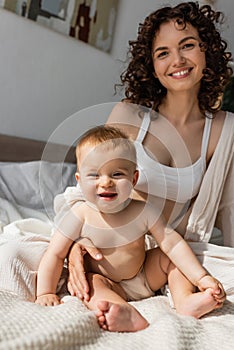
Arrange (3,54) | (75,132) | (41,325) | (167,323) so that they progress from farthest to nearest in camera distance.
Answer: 1. (3,54)
2. (75,132)
3. (167,323)
4. (41,325)

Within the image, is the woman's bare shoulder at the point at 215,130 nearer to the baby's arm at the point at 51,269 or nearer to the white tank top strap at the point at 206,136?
the white tank top strap at the point at 206,136

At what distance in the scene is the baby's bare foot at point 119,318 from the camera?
3.13 ft

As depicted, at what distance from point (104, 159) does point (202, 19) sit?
581 mm

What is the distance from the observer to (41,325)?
→ 813 millimetres

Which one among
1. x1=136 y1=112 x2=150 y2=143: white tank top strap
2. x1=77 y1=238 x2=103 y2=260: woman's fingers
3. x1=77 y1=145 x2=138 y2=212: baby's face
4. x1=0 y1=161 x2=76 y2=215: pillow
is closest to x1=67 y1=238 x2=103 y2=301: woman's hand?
x1=77 y1=238 x2=103 y2=260: woman's fingers

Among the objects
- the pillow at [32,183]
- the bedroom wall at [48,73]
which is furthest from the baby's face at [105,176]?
the bedroom wall at [48,73]

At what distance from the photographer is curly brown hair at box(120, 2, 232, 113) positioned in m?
1.50

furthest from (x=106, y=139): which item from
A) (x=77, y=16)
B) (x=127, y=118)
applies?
(x=77, y=16)

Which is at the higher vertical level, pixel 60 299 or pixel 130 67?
pixel 130 67

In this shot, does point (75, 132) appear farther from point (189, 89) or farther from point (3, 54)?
point (3, 54)

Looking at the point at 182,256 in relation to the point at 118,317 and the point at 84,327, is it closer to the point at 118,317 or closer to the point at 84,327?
the point at 118,317

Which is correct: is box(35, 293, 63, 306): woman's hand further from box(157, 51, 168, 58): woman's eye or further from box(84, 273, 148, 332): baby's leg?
box(157, 51, 168, 58): woman's eye

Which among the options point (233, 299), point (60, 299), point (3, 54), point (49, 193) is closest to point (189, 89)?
point (233, 299)

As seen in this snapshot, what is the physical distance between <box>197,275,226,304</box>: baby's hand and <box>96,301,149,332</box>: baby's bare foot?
19 centimetres
